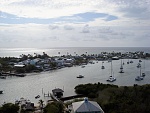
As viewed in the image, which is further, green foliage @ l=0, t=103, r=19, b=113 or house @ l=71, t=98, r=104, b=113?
green foliage @ l=0, t=103, r=19, b=113

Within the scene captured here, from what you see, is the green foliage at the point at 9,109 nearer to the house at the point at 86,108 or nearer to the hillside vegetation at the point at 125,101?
the house at the point at 86,108

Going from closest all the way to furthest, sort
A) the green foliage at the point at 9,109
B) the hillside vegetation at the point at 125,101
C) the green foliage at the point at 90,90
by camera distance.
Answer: the hillside vegetation at the point at 125,101 → the green foliage at the point at 9,109 → the green foliage at the point at 90,90

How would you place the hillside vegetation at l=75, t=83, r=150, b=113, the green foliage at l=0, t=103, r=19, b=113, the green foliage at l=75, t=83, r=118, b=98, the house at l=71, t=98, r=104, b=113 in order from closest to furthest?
the house at l=71, t=98, r=104, b=113, the hillside vegetation at l=75, t=83, r=150, b=113, the green foliage at l=0, t=103, r=19, b=113, the green foliage at l=75, t=83, r=118, b=98

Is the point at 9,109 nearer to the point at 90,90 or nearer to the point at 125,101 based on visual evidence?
the point at 125,101

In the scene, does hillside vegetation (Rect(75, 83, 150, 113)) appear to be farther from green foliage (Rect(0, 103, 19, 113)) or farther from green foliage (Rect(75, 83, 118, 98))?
green foliage (Rect(0, 103, 19, 113))

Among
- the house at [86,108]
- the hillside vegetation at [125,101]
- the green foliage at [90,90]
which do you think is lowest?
the green foliage at [90,90]

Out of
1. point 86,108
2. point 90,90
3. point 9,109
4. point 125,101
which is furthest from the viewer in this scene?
point 90,90

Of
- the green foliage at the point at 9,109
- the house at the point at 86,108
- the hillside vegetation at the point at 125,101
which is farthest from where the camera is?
the green foliage at the point at 9,109

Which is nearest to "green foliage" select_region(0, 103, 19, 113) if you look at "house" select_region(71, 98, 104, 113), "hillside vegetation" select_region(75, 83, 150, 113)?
"house" select_region(71, 98, 104, 113)

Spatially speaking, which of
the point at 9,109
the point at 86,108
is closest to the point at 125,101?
the point at 86,108

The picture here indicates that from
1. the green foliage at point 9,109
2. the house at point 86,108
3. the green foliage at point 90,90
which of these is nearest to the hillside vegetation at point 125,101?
the green foliage at point 90,90

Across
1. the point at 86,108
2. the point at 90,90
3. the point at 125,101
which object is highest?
the point at 86,108
